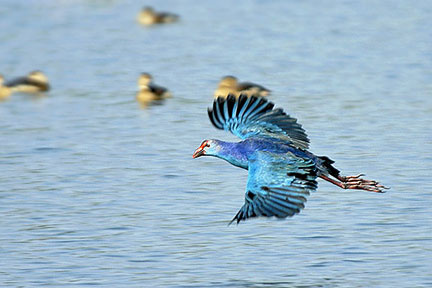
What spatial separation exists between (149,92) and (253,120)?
664 centimetres

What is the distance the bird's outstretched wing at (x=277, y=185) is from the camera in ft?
27.6

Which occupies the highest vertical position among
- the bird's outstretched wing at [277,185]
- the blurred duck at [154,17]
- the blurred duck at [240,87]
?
the blurred duck at [154,17]

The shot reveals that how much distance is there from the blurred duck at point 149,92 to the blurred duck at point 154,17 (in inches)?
242

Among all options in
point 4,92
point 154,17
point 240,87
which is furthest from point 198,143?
point 154,17

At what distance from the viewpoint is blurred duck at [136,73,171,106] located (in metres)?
16.3

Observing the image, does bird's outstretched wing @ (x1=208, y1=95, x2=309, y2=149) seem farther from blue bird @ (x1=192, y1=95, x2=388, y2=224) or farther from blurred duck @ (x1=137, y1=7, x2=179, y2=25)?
blurred duck @ (x1=137, y1=7, x2=179, y2=25)

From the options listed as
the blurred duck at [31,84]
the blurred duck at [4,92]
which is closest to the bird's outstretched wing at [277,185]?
the blurred duck at [31,84]

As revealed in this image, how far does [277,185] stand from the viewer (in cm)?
870

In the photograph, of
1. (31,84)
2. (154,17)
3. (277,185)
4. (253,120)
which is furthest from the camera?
(154,17)

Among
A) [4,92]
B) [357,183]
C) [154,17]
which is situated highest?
[154,17]

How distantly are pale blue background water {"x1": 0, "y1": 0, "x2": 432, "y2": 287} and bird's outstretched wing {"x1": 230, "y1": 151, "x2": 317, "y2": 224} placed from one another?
664 millimetres

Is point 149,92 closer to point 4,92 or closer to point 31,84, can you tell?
point 31,84

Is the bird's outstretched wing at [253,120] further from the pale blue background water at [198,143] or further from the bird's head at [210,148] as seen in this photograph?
the pale blue background water at [198,143]

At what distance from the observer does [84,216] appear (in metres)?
10.9
